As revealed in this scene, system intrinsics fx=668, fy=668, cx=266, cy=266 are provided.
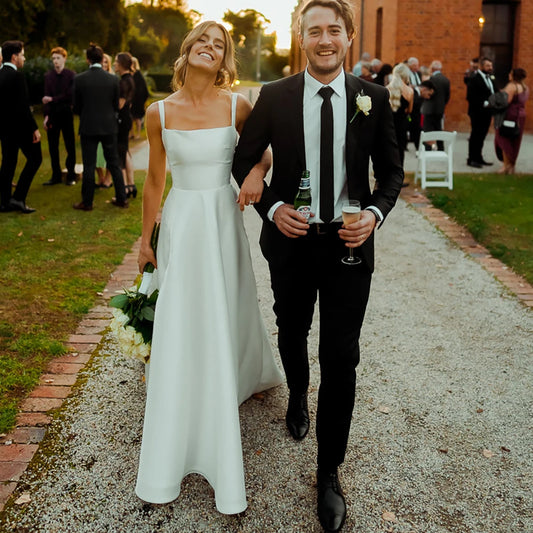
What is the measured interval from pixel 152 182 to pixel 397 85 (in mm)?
9197

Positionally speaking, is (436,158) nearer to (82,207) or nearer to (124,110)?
(124,110)

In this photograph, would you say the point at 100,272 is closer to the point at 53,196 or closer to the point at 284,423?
the point at 284,423

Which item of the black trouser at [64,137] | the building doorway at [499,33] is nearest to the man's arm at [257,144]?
the black trouser at [64,137]

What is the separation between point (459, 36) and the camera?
21.6 metres

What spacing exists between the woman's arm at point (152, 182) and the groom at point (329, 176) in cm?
47

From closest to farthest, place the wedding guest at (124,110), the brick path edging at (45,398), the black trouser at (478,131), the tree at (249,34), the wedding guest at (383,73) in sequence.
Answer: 1. the brick path edging at (45,398)
2. the wedding guest at (124,110)
3. the black trouser at (478,131)
4. the wedding guest at (383,73)
5. the tree at (249,34)

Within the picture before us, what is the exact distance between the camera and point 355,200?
2.99 meters

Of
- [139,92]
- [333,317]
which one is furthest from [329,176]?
[139,92]

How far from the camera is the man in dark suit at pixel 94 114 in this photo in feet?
32.2

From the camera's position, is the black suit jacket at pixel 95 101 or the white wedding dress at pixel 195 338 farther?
the black suit jacket at pixel 95 101

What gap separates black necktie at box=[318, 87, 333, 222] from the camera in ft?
10.0

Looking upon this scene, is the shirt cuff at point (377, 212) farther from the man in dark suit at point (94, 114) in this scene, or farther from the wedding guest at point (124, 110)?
the wedding guest at point (124, 110)

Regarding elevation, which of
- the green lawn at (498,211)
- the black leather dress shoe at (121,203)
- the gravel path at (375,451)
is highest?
the gravel path at (375,451)

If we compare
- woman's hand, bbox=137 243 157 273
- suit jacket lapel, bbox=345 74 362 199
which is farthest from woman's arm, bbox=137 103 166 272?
suit jacket lapel, bbox=345 74 362 199
